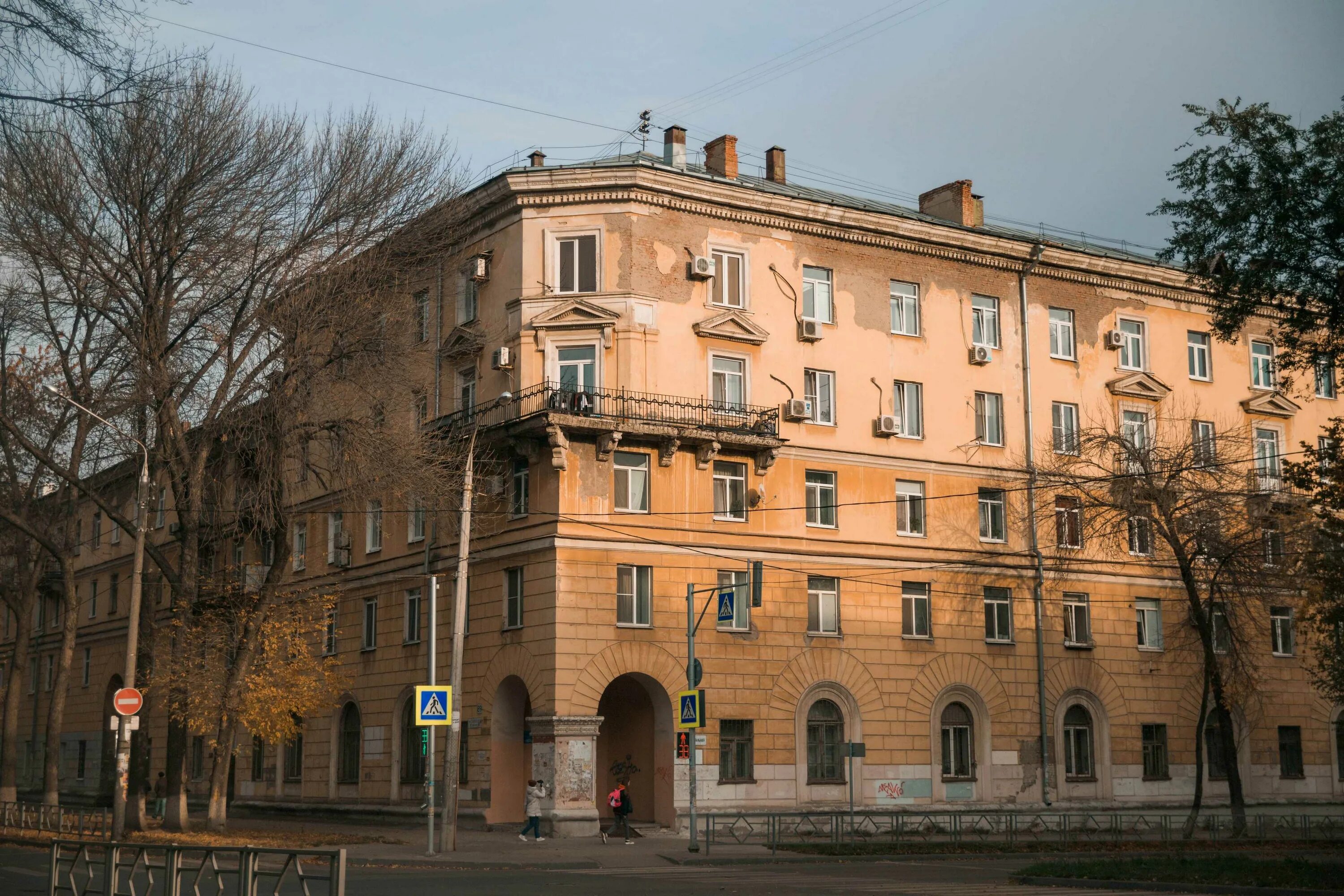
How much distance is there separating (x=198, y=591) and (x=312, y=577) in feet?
41.6

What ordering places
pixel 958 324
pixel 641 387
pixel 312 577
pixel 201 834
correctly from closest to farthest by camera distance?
pixel 201 834, pixel 641 387, pixel 958 324, pixel 312 577

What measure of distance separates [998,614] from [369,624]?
19898 mm

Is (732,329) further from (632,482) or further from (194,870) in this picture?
(194,870)

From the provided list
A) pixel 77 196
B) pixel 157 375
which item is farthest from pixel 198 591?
pixel 77 196

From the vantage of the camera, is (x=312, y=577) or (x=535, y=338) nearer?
(x=535, y=338)

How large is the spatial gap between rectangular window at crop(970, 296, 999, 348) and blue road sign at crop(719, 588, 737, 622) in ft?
45.8

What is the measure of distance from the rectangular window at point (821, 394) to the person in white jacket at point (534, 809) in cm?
1305

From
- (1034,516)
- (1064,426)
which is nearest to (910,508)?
(1034,516)

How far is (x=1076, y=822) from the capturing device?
42156 mm

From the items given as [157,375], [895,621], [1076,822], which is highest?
[157,375]

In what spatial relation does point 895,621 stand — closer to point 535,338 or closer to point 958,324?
point 958,324

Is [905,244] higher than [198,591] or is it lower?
higher

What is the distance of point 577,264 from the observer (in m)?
40.3

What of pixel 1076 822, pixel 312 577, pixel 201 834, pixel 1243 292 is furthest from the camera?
pixel 312 577
